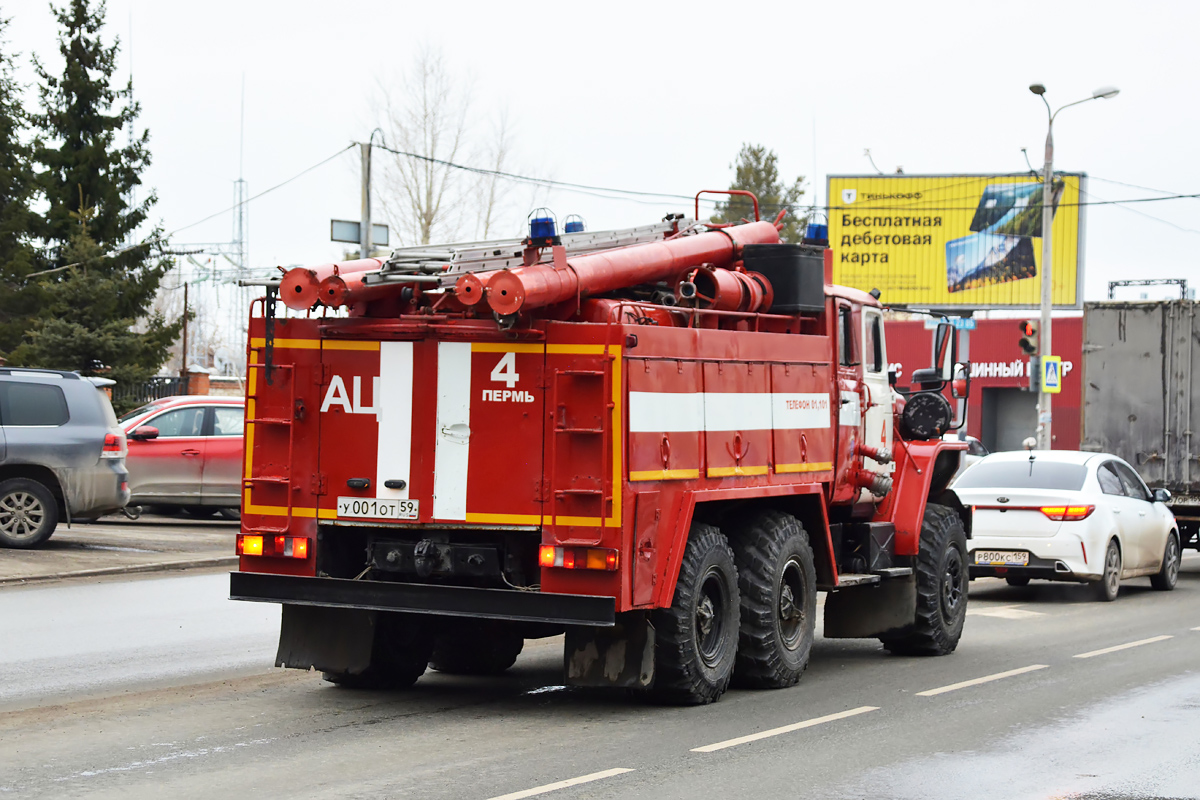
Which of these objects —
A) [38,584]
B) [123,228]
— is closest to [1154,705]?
[38,584]

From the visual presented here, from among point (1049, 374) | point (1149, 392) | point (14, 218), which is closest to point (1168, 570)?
point (1149, 392)

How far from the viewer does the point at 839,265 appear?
4938 cm

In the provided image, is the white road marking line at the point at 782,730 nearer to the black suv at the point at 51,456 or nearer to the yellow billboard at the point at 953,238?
the black suv at the point at 51,456

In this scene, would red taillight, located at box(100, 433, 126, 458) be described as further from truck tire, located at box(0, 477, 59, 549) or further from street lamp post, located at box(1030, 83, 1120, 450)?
street lamp post, located at box(1030, 83, 1120, 450)

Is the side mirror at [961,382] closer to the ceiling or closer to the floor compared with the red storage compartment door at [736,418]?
closer to the ceiling

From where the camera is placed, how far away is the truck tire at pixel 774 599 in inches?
389

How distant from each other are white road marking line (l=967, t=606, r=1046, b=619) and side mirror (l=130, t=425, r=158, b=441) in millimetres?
11602

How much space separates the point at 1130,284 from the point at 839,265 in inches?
348

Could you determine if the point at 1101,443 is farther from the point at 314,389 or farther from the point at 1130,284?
the point at 1130,284

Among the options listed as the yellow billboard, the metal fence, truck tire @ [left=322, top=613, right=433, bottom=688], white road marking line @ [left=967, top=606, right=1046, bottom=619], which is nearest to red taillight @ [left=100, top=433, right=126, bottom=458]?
truck tire @ [left=322, top=613, right=433, bottom=688]

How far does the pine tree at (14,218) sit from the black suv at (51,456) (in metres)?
19.2

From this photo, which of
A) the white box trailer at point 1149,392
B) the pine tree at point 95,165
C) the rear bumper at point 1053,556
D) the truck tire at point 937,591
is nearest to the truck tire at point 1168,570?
the white box trailer at point 1149,392

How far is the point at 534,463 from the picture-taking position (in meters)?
8.72

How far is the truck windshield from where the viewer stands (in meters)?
17.1
